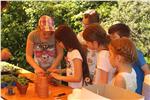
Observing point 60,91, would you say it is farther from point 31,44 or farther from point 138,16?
point 138,16

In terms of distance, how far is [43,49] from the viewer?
10.2ft

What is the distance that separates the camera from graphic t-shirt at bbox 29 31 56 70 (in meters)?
3.09

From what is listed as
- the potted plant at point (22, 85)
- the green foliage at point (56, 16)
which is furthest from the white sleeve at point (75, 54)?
the green foliage at point (56, 16)

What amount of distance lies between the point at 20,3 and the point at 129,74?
12.3ft

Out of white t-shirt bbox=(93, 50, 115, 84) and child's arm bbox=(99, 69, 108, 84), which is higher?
white t-shirt bbox=(93, 50, 115, 84)

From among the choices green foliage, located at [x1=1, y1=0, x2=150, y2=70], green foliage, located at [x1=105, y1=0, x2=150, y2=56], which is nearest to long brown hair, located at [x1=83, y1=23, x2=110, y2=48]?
green foliage, located at [x1=105, y1=0, x2=150, y2=56]

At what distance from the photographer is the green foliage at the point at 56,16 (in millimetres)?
5297

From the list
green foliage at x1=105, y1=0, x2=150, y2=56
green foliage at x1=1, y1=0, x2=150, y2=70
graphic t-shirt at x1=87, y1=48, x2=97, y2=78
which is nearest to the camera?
graphic t-shirt at x1=87, y1=48, x2=97, y2=78

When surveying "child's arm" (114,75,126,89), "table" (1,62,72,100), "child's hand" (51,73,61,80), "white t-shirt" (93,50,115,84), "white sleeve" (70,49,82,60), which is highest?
"white sleeve" (70,49,82,60)

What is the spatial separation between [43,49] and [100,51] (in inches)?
26.8

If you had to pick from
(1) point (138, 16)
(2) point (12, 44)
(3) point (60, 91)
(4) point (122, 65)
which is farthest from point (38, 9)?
(4) point (122, 65)

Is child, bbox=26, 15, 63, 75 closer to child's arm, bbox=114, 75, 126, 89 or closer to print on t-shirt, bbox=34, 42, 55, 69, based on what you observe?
print on t-shirt, bbox=34, 42, 55, 69

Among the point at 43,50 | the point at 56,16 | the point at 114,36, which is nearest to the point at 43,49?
the point at 43,50

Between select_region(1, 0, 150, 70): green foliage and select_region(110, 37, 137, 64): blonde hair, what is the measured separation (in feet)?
10.1
